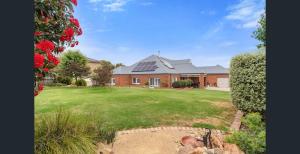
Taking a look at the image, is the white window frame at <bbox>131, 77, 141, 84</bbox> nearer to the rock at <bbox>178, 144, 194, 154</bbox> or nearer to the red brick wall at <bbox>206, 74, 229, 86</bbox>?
the red brick wall at <bbox>206, 74, 229, 86</bbox>

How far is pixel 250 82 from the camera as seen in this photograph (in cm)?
735

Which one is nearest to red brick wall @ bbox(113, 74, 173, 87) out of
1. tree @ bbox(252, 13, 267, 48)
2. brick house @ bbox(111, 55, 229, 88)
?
brick house @ bbox(111, 55, 229, 88)

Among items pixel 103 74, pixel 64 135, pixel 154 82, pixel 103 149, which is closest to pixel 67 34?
pixel 64 135

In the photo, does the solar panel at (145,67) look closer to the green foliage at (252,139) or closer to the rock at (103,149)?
the green foliage at (252,139)

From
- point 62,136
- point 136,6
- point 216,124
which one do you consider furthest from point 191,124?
point 136,6

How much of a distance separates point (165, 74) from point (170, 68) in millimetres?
2501

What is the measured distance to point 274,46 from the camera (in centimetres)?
227

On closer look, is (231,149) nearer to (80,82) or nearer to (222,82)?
(80,82)

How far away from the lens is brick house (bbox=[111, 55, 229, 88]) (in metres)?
31.2

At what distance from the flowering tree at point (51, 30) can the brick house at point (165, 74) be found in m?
27.1

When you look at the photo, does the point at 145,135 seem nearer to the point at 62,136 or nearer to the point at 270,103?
the point at 62,136

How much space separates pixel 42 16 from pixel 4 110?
1.80 m

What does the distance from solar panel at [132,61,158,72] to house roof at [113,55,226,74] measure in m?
0.18

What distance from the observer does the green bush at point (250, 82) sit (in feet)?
23.2
